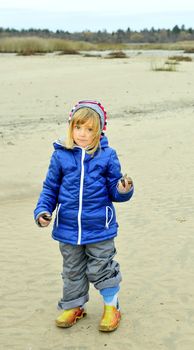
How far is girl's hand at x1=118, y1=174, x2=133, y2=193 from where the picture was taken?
3158 mm

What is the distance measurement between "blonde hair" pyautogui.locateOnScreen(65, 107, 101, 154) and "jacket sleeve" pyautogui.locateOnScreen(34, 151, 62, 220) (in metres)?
0.14

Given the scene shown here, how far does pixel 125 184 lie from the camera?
3176 mm

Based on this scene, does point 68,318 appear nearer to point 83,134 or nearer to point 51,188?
point 51,188

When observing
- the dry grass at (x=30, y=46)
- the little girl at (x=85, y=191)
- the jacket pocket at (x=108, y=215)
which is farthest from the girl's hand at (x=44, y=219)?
the dry grass at (x=30, y=46)

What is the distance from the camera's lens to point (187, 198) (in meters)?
6.84

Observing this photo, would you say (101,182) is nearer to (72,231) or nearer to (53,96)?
(72,231)

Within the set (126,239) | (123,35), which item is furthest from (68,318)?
(123,35)

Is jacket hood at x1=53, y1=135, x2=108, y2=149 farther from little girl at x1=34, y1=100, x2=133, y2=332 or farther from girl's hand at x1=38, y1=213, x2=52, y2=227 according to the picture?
girl's hand at x1=38, y1=213, x2=52, y2=227

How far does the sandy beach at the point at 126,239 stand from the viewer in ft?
12.0

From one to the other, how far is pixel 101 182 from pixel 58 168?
10.7 inches

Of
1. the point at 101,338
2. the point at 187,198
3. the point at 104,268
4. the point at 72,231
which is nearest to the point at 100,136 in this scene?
the point at 72,231

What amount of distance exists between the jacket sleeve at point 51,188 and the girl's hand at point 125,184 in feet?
1.31

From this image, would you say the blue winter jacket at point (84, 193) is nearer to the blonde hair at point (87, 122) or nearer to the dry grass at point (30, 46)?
the blonde hair at point (87, 122)

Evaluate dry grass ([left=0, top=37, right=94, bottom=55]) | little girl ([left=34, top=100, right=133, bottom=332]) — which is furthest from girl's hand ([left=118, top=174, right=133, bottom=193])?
dry grass ([left=0, top=37, right=94, bottom=55])
